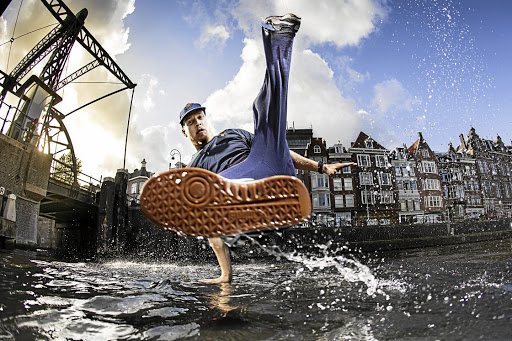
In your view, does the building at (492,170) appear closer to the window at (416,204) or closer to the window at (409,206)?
the window at (416,204)

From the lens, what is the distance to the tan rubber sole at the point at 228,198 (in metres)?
1.99

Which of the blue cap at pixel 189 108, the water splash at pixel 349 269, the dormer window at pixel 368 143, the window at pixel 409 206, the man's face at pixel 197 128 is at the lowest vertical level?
the water splash at pixel 349 269

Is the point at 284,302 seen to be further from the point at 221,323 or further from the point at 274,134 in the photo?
the point at 274,134

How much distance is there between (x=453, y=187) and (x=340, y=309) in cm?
4985

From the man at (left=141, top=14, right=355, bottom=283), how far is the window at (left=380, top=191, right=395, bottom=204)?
37624 millimetres

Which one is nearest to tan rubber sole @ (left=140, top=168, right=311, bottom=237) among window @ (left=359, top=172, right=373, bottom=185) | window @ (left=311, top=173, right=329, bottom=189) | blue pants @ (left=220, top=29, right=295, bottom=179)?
blue pants @ (left=220, top=29, right=295, bottom=179)

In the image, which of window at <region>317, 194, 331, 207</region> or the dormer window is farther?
the dormer window

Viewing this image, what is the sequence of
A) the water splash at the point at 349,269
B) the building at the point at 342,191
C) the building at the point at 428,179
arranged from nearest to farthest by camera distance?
the water splash at the point at 349,269, the building at the point at 342,191, the building at the point at 428,179

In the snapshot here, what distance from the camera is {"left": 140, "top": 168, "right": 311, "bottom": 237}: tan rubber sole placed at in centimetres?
199

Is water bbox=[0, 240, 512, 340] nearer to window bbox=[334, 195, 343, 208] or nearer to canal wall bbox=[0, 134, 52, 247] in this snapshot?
canal wall bbox=[0, 134, 52, 247]

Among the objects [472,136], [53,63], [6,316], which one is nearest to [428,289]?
[6,316]

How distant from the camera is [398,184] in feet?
128

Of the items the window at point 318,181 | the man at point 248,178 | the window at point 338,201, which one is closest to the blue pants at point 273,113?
the man at point 248,178

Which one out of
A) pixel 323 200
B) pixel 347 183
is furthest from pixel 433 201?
pixel 323 200
